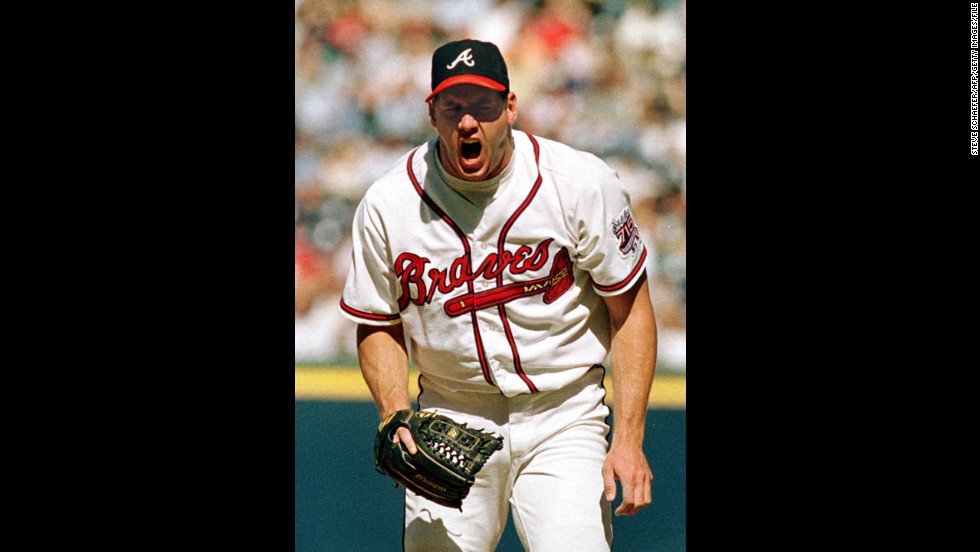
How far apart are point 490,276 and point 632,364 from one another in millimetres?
492

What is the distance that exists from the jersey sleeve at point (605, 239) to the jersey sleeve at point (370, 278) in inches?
22.3

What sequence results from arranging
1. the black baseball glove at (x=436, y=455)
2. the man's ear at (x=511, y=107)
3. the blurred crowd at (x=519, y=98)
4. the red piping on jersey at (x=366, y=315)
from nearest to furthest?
the black baseball glove at (x=436, y=455), the man's ear at (x=511, y=107), the red piping on jersey at (x=366, y=315), the blurred crowd at (x=519, y=98)

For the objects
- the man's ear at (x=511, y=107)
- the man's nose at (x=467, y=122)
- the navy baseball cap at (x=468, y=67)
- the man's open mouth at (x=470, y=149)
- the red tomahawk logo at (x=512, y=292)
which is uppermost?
the navy baseball cap at (x=468, y=67)

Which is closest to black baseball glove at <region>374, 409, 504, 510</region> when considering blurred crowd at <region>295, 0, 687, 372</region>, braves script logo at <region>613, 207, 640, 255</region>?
braves script logo at <region>613, 207, 640, 255</region>

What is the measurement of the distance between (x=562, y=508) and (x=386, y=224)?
0.96 meters

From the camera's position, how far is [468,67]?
10.8 feet

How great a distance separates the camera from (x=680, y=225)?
13.9 ft

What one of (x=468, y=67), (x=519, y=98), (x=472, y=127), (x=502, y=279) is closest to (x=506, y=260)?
(x=502, y=279)

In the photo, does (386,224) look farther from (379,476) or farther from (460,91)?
(379,476)

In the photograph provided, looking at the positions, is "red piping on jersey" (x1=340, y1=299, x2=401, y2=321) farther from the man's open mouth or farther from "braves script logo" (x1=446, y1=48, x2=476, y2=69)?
"braves script logo" (x1=446, y1=48, x2=476, y2=69)

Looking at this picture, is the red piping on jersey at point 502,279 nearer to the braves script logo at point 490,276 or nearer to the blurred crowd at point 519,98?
the braves script logo at point 490,276

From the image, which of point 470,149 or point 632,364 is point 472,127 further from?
point 632,364

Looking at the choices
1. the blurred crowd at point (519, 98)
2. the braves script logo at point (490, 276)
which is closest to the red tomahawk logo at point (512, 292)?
the braves script logo at point (490, 276)

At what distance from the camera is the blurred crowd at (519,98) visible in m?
4.21
